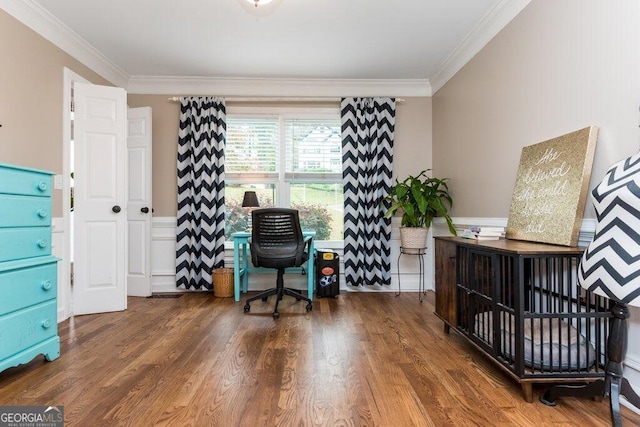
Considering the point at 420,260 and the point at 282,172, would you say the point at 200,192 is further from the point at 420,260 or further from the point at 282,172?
the point at 420,260

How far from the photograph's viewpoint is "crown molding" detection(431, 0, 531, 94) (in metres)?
2.48

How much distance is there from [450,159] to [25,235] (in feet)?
11.6

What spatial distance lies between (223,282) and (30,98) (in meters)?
2.29

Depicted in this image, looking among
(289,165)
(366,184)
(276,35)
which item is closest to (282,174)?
(289,165)

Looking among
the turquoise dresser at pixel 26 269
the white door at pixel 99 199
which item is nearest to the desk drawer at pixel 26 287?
the turquoise dresser at pixel 26 269

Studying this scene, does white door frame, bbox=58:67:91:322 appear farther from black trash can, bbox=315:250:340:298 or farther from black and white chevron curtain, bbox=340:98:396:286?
black and white chevron curtain, bbox=340:98:396:286

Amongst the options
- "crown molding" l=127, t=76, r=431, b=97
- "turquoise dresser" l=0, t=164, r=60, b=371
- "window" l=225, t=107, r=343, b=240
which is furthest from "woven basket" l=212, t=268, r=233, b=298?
"crown molding" l=127, t=76, r=431, b=97

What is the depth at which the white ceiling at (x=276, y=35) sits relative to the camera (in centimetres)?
260

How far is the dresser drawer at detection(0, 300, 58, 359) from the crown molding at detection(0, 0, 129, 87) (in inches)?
84.0

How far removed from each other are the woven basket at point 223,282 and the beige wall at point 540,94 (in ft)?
8.24

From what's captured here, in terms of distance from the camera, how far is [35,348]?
1.93 metres

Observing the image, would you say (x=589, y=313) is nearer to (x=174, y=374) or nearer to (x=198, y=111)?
(x=174, y=374)

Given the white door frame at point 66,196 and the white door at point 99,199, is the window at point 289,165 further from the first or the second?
the white door frame at point 66,196

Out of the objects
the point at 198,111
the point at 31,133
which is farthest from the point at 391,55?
the point at 31,133
